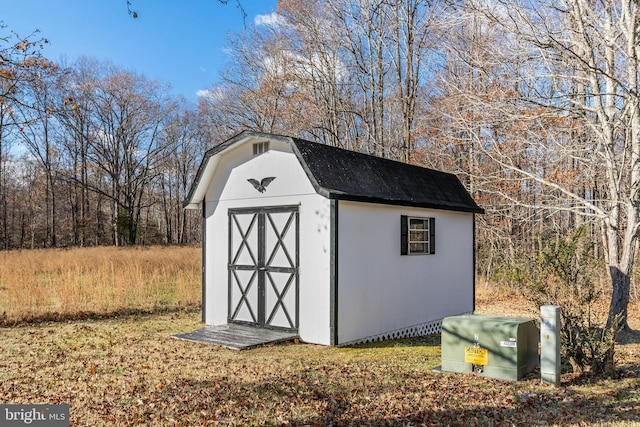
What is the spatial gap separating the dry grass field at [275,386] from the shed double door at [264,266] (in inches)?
34.0

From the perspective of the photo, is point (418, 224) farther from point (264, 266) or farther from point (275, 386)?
point (275, 386)

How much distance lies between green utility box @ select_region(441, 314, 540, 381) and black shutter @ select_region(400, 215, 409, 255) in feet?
8.58

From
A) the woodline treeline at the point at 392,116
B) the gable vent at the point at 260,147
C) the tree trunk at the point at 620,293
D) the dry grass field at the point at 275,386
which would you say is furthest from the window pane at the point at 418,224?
the tree trunk at the point at 620,293

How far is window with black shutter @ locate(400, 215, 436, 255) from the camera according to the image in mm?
8227

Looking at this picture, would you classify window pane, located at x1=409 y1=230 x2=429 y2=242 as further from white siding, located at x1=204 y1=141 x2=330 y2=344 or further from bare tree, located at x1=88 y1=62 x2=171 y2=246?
bare tree, located at x1=88 y1=62 x2=171 y2=246

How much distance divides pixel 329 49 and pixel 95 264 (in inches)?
465

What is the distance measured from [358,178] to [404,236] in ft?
4.66

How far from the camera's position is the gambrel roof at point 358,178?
713 centimetres

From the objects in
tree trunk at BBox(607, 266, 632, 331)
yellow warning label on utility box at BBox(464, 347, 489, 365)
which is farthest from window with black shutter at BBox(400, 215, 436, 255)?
tree trunk at BBox(607, 266, 632, 331)

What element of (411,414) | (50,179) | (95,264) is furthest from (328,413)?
(50,179)

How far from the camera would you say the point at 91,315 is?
9555 millimetres

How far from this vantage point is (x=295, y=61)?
757 inches

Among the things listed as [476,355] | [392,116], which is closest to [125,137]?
[392,116]

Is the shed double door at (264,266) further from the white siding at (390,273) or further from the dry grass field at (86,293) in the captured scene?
the dry grass field at (86,293)
